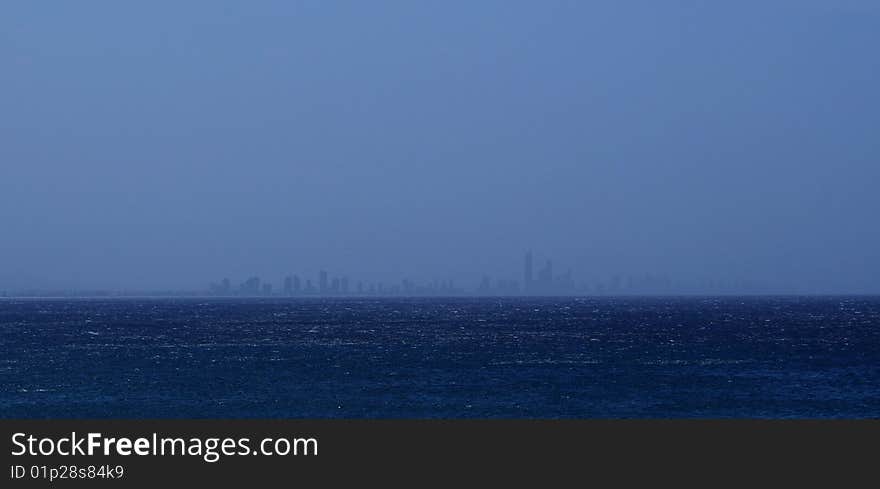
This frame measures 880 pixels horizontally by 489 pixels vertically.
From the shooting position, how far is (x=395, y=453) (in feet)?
71.3

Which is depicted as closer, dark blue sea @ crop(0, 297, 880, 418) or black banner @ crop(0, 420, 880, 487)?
black banner @ crop(0, 420, 880, 487)

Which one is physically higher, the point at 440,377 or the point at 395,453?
the point at 395,453

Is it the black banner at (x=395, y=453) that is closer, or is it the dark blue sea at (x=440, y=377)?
the black banner at (x=395, y=453)

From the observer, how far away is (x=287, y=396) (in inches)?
2815

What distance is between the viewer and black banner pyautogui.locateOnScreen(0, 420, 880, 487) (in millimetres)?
20688

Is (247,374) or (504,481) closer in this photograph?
(504,481)

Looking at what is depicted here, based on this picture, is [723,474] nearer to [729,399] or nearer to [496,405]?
[496,405]

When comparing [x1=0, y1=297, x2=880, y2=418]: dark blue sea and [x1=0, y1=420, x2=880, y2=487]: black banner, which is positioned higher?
[x1=0, y1=420, x2=880, y2=487]: black banner

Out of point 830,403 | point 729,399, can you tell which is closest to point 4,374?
point 729,399

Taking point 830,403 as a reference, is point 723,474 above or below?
above

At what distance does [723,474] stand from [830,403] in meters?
51.5

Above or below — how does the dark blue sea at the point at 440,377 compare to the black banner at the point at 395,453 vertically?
below

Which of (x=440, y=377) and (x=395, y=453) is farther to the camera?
(x=440, y=377)

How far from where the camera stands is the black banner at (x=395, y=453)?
20.7m
